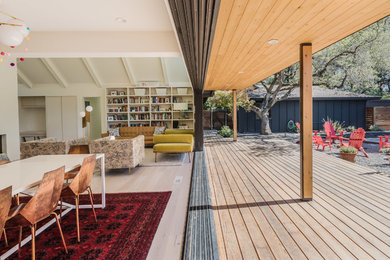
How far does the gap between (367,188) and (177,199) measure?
3.14 m

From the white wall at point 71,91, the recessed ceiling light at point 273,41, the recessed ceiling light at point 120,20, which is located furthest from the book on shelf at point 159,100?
the recessed ceiling light at point 273,41

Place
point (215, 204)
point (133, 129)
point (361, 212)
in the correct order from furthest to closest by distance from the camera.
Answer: point (133, 129), point (215, 204), point (361, 212)

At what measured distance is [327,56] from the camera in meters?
10.6

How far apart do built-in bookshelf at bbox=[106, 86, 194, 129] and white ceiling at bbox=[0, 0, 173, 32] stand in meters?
6.45

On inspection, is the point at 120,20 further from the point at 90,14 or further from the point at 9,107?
the point at 9,107

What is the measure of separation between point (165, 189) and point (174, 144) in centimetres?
257

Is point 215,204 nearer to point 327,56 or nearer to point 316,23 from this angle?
point 316,23

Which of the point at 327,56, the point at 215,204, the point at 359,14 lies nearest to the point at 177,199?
the point at 215,204

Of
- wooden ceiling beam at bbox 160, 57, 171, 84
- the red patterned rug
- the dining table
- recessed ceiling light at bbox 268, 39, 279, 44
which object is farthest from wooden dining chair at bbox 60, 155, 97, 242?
wooden ceiling beam at bbox 160, 57, 171, 84

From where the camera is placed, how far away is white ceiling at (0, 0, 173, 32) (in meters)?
3.27

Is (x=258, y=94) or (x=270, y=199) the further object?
(x=258, y=94)

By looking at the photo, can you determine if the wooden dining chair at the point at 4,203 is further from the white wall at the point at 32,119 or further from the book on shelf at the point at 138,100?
the white wall at the point at 32,119

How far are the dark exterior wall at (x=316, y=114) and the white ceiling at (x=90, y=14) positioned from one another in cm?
1190

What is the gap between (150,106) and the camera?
34.9ft
